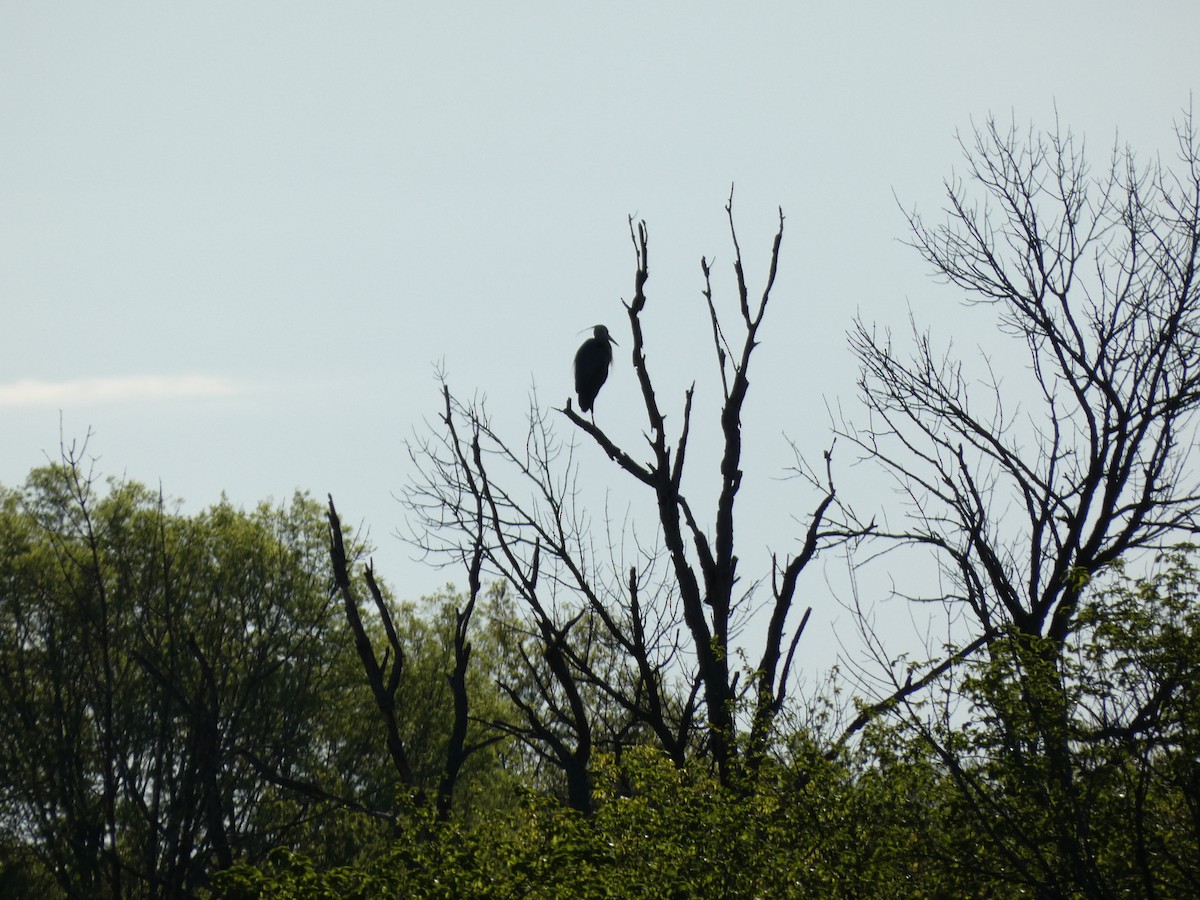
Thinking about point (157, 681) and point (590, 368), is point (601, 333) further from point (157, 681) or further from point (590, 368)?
point (157, 681)

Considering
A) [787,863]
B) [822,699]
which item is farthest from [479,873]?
[822,699]

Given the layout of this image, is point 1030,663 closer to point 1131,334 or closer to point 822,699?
point 822,699

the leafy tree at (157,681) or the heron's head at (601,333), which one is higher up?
the heron's head at (601,333)

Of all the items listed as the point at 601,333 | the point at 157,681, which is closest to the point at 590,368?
the point at 601,333

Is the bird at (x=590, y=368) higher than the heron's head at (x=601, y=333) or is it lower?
lower

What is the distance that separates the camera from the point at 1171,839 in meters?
6.18

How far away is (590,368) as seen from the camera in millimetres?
12266

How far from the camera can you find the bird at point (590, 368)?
12.1 m

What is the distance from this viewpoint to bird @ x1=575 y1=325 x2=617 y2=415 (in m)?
12.1

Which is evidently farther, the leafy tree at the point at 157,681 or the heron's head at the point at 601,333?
the leafy tree at the point at 157,681

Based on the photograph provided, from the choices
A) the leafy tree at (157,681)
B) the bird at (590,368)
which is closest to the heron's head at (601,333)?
the bird at (590,368)

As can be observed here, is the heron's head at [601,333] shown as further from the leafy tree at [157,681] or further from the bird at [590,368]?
the leafy tree at [157,681]

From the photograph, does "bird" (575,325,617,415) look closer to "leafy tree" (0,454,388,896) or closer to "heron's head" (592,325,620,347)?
"heron's head" (592,325,620,347)

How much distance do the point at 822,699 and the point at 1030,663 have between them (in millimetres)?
1840
